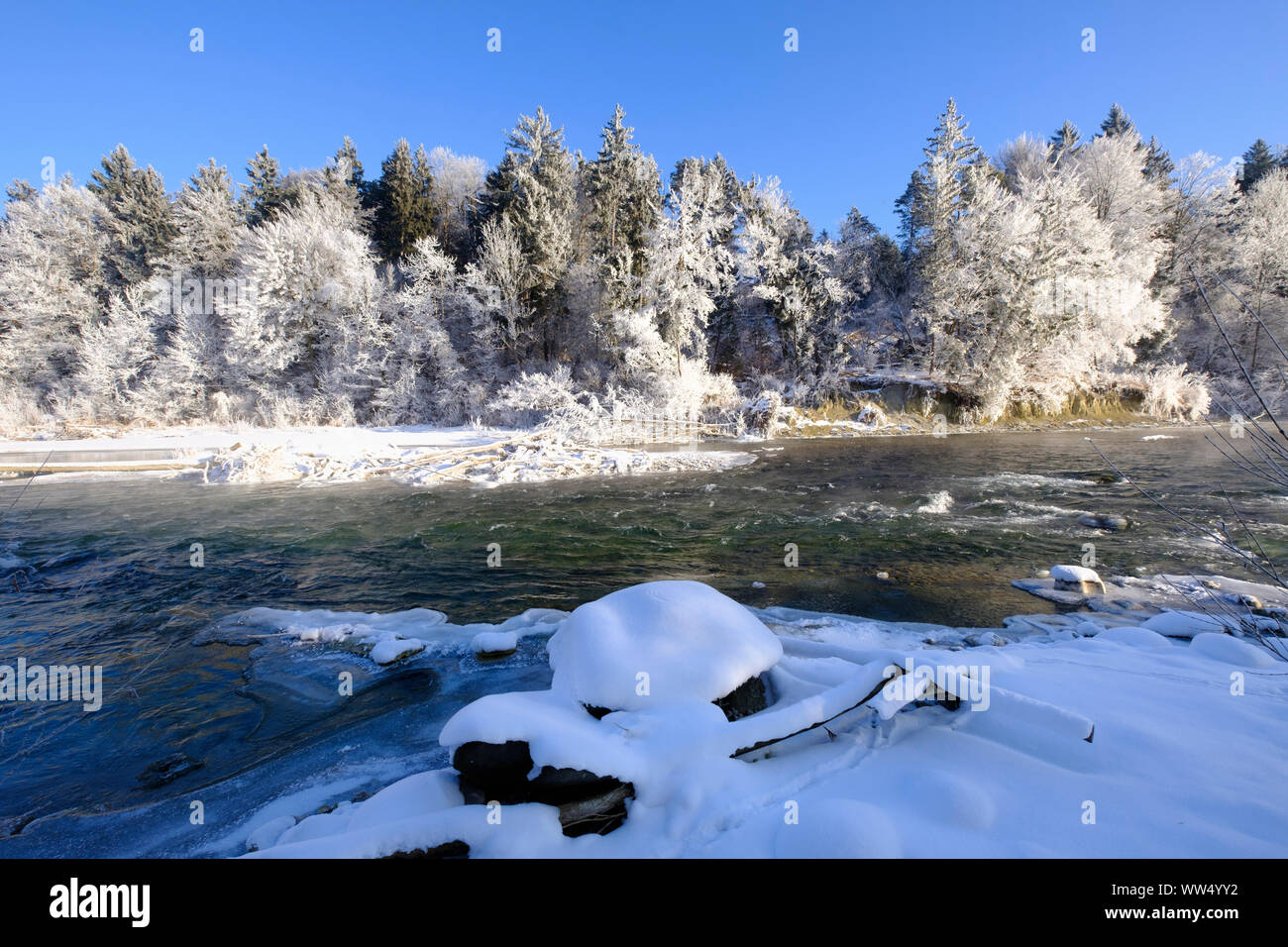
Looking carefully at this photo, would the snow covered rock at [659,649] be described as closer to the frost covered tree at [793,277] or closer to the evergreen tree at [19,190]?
the frost covered tree at [793,277]

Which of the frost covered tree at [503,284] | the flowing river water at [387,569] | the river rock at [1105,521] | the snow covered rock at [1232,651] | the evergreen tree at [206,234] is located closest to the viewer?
the flowing river water at [387,569]

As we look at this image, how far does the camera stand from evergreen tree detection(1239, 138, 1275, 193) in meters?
40.8

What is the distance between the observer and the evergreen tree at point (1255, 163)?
40.8 m

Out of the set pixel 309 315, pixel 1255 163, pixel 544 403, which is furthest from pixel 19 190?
pixel 1255 163

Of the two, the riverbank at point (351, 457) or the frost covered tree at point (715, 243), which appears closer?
the riverbank at point (351, 457)

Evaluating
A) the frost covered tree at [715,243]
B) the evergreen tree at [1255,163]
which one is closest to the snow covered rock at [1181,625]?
the frost covered tree at [715,243]

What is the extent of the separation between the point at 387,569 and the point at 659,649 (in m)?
6.67

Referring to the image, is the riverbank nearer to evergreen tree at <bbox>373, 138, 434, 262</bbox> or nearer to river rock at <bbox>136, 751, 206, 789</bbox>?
river rock at <bbox>136, 751, 206, 789</bbox>

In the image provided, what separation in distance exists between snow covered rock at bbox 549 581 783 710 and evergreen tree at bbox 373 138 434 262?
113 feet

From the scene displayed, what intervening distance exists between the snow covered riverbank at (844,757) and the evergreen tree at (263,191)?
140 ft

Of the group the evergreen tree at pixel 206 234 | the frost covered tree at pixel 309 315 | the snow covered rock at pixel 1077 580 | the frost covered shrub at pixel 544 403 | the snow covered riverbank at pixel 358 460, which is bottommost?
the snow covered rock at pixel 1077 580

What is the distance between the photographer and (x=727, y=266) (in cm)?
2855
